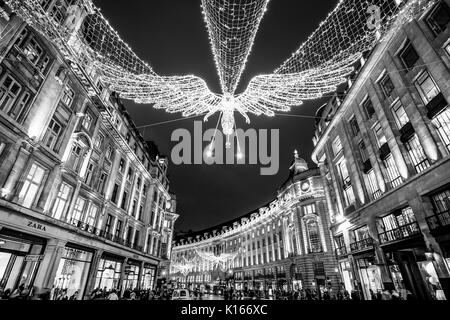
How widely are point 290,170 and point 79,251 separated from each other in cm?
4765

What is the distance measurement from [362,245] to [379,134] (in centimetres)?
1008

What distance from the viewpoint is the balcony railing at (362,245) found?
61.2ft

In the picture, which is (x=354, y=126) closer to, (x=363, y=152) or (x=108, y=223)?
(x=363, y=152)

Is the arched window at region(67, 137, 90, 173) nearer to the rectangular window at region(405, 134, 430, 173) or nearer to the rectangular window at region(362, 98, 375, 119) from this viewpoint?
the rectangular window at region(405, 134, 430, 173)

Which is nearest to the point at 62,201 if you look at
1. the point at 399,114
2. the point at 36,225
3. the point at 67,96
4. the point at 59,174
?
the point at 59,174

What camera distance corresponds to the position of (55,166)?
15945 millimetres

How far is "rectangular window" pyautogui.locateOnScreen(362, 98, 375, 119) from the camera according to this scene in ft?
68.7

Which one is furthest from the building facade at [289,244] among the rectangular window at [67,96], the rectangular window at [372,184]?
the rectangular window at [67,96]

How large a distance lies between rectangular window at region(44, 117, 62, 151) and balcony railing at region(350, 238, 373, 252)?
85.6 ft

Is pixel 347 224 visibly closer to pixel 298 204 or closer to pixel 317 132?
pixel 317 132

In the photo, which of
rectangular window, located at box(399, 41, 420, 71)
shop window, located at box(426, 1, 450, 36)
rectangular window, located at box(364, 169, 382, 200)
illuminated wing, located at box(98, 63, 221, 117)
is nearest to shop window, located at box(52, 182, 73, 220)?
illuminated wing, located at box(98, 63, 221, 117)

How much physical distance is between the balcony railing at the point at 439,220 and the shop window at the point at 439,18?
37.0 feet

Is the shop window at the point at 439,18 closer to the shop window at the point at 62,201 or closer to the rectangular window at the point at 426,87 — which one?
the rectangular window at the point at 426,87
